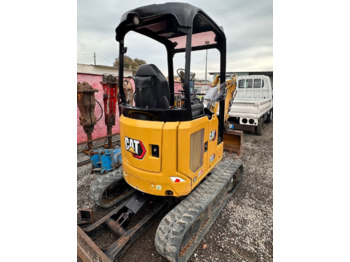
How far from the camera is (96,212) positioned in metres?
3.09

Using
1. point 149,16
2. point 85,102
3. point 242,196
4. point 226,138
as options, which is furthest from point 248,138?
point 149,16

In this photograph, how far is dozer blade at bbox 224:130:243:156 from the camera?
573 cm

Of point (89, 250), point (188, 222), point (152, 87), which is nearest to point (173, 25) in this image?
point (152, 87)

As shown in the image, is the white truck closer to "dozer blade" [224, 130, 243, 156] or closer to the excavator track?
"dozer blade" [224, 130, 243, 156]

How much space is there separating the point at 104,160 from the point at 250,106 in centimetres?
549

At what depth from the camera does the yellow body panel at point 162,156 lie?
83.7 inches

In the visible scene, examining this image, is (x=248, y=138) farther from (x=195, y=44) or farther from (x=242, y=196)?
(x=195, y=44)

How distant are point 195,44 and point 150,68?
5.54 ft

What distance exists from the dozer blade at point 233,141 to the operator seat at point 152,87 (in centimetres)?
394

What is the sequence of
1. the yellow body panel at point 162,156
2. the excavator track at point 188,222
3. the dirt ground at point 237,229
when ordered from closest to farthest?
the excavator track at point 188,222
the yellow body panel at point 162,156
the dirt ground at point 237,229

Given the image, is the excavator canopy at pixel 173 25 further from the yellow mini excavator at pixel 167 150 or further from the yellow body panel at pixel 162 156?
the yellow body panel at pixel 162 156

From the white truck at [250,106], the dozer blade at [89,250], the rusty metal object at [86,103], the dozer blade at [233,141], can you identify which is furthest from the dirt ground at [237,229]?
the white truck at [250,106]

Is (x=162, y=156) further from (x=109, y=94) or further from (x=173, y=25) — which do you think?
(x=109, y=94)

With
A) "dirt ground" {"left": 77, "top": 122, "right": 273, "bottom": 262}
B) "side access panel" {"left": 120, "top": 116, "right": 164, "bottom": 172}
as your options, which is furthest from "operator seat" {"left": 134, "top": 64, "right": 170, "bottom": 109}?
"dirt ground" {"left": 77, "top": 122, "right": 273, "bottom": 262}
